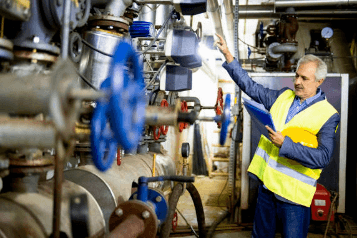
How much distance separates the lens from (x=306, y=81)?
1495mm

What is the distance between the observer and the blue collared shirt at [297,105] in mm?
1500

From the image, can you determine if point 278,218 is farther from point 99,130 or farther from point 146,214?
point 99,130

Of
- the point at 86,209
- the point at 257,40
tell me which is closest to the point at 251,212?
the point at 86,209

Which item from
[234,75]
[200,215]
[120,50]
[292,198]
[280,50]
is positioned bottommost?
[200,215]

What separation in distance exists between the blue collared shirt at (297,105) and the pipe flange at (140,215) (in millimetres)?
887

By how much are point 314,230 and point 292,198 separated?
1.66 m

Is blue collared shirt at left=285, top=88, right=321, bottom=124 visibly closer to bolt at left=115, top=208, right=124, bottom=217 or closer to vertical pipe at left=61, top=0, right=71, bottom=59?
bolt at left=115, top=208, right=124, bottom=217

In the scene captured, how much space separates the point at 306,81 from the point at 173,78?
0.73 meters

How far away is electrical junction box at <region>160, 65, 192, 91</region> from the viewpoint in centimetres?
184

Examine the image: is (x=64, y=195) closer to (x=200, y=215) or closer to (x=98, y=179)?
(x=98, y=179)

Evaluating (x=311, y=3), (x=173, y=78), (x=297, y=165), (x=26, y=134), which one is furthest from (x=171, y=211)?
(x=311, y=3)

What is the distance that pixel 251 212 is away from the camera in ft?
9.84

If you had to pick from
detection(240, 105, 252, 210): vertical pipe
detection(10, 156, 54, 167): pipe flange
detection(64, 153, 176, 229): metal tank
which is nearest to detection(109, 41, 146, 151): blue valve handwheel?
detection(10, 156, 54, 167): pipe flange

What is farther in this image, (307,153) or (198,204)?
(198,204)
